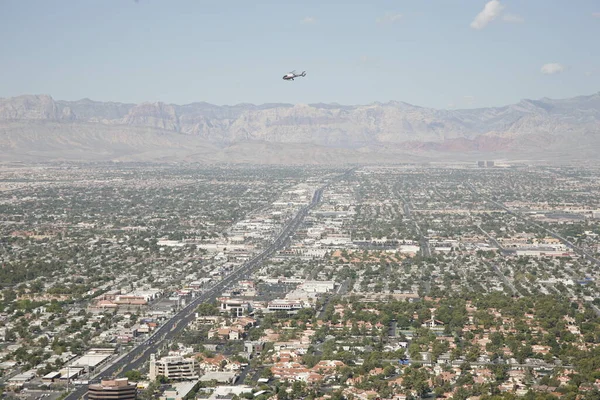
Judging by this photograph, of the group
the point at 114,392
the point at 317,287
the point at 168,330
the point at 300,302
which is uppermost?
the point at 114,392

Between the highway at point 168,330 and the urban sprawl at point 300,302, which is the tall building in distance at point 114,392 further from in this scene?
the highway at point 168,330

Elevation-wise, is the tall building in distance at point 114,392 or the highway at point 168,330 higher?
the tall building in distance at point 114,392

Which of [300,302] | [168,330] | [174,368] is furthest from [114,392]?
[300,302]

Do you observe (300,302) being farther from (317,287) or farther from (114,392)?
(114,392)

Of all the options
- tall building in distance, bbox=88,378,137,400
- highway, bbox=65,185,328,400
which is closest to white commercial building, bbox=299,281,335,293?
highway, bbox=65,185,328,400

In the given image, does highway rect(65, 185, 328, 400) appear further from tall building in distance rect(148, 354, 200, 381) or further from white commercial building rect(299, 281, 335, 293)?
white commercial building rect(299, 281, 335, 293)

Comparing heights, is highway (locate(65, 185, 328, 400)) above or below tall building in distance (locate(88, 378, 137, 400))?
below

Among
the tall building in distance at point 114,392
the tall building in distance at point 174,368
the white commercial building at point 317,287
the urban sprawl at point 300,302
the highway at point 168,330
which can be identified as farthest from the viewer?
the white commercial building at point 317,287

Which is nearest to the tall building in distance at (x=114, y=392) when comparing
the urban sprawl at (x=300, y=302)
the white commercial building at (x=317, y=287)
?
the urban sprawl at (x=300, y=302)

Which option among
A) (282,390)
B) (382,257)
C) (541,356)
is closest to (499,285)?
(382,257)
